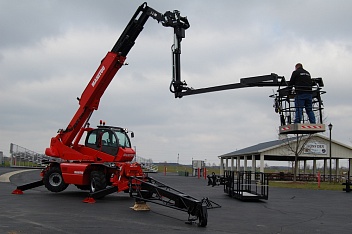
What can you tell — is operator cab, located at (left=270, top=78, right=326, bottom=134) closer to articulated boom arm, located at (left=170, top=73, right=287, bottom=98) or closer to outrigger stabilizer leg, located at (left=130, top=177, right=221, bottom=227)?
articulated boom arm, located at (left=170, top=73, right=287, bottom=98)

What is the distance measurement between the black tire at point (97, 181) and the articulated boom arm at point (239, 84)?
5202 millimetres

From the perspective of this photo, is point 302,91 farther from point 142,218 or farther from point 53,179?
point 53,179

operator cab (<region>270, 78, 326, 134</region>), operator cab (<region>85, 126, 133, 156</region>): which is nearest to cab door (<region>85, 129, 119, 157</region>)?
operator cab (<region>85, 126, 133, 156</region>)

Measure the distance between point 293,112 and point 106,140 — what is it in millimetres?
9015

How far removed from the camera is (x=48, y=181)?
17.4m

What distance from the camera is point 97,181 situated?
615 inches

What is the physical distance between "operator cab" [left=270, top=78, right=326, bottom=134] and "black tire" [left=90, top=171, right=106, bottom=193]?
25.8ft

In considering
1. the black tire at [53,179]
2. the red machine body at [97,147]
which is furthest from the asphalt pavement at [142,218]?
the black tire at [53,179]

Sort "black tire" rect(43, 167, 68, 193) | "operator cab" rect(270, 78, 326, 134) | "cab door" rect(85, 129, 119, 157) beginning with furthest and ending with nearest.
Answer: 1. "black tire" rect(43, 167, 68, 193)
2. "cab door" rect(85, 129, 119, 157)
3. "operator cab" rect(270, 78, 326, 134)

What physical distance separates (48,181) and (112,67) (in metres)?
5.44

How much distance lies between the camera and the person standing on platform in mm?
9547

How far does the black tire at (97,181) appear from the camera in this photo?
51.0ft

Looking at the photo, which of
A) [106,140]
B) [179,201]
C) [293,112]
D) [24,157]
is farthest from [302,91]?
[24,157]

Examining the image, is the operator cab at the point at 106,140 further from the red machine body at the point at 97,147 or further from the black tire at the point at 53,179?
the black tire at the point at 53,179
